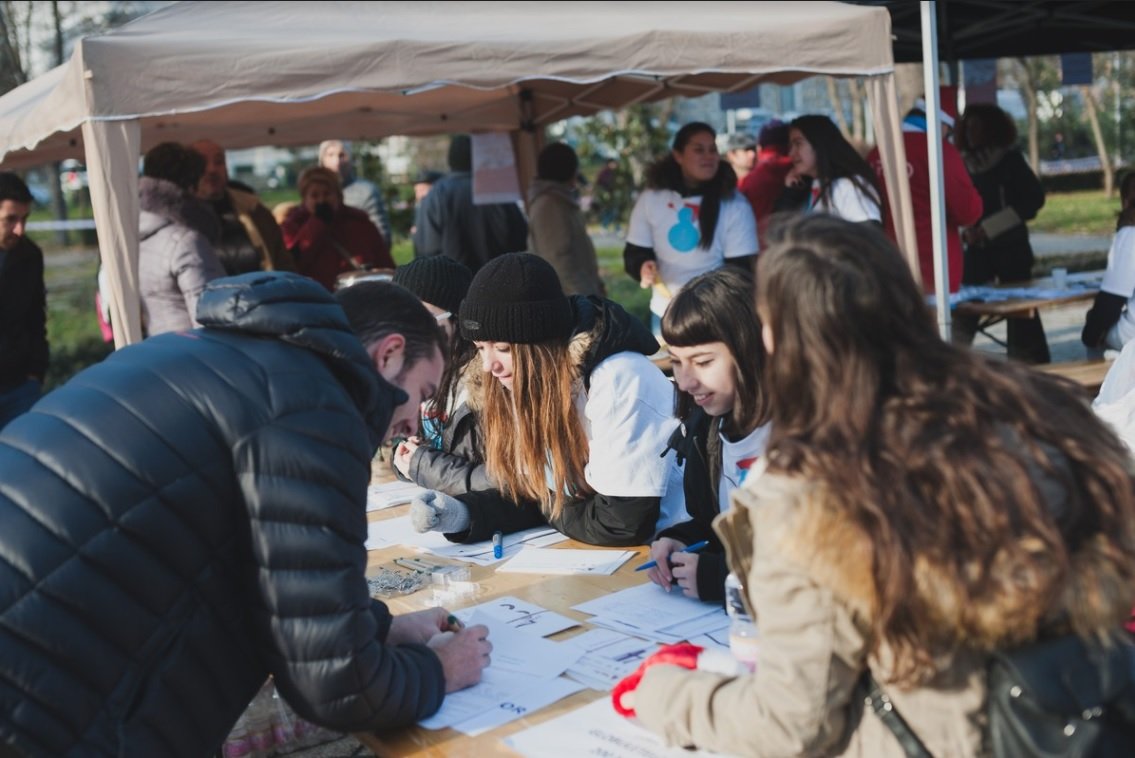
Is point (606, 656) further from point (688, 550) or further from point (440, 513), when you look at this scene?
point (440, 513)

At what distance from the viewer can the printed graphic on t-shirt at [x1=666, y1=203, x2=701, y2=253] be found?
581cm

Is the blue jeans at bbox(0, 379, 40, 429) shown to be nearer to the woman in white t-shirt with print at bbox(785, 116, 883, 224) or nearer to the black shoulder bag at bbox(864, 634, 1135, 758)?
the woman in white t-shirt with print at bbox(785, 116, 883, 224)

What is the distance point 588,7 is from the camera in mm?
5590

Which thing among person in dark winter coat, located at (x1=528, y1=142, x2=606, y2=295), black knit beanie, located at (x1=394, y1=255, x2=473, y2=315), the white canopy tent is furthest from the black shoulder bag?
person in dark winter coat, located at (x1=528, y1=142, x2=606, y2=295)

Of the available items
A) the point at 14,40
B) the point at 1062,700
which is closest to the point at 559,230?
the point at 1062,700

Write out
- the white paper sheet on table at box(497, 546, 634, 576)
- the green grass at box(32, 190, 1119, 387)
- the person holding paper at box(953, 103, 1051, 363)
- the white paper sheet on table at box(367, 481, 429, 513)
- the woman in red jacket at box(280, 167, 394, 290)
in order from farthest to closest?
the green grass at box(32, 190, 1119, 387), the person holding paper at box(953, 103, 1051, 363), the woman in red jacket at box(280, 167, 394, 290), the white paper sheet on table at box(367, 481, 429, 513), the white paper sheet on table at box(497, 546, 634, 576)

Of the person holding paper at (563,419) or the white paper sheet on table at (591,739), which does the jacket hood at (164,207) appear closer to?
→ the person holding paper at (563,419)

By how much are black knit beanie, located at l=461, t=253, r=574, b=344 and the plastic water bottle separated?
835 mm

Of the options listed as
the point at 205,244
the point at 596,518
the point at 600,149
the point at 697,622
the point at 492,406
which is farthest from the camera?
the point at 600,149

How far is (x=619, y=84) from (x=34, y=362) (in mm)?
3721

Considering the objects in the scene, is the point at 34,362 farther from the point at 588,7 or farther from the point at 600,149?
the point at 600,149

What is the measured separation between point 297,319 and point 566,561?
3.53ft

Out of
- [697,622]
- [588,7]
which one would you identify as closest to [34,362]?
[588,7]

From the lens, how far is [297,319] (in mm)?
1714
